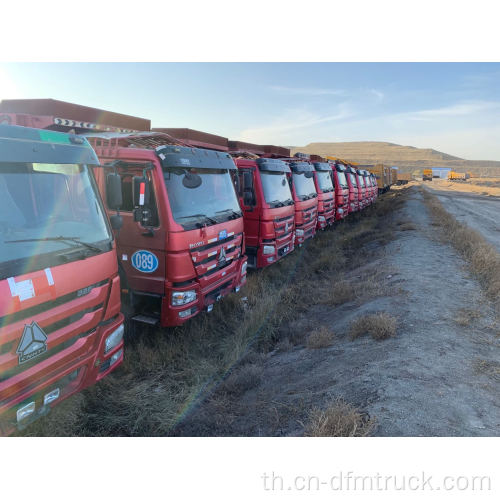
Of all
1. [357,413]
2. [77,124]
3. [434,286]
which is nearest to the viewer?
[357,413]

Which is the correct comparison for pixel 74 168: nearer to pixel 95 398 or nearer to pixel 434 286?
pixel 95 398

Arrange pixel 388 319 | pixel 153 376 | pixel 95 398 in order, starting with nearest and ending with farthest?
pixel 95 398 → pixel 153 376 → pixel 388 319

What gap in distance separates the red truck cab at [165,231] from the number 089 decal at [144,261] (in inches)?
0.5

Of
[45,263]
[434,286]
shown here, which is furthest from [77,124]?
[434,286]

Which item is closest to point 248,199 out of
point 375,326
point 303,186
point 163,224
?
point 163,224

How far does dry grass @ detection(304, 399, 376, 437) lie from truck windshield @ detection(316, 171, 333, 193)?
10162 millimetres

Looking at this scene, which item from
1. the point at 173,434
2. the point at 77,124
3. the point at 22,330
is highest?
the point at 77,124

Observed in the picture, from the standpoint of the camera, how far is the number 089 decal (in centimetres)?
436

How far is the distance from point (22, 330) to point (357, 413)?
8.33 ft

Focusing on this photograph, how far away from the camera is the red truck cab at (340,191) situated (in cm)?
1499

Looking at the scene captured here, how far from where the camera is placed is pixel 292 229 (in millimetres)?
8680

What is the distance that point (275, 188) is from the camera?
8.00 meters

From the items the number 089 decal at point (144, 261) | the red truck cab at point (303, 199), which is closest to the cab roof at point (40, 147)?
the number 089 decal at point (144, 261)

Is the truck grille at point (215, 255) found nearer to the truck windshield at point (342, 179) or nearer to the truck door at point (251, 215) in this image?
the truck door at point (251, 215)
